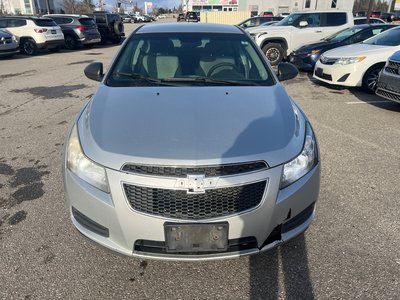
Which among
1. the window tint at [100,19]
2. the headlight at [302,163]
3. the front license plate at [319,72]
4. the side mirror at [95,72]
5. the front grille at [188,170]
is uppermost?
the side mirror at [95,72]

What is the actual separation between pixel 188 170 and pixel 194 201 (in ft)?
0.61

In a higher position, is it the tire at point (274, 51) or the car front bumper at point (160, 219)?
the car front bumper at point (160, 219)

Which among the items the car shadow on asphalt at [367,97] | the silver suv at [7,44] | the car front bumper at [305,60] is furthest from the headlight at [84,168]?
the silver suv at [7,44]

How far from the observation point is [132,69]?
11.0 feet

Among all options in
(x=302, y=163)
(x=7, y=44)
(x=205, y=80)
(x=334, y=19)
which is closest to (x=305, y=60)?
(x=334, y=19)

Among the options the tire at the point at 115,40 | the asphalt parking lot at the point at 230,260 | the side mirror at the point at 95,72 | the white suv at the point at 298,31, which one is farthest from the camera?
the tire at the point at 115,40

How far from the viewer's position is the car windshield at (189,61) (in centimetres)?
319

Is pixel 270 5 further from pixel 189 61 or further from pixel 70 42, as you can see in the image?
pixel 189 61

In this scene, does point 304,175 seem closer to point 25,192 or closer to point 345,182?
point 345,182

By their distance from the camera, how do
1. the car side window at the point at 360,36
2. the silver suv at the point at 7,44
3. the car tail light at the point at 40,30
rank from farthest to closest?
the car tail light at the point at 40,30 < the silver suv at the point at 7,44 < the car side window at the point at 360,36

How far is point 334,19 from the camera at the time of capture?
1198cm

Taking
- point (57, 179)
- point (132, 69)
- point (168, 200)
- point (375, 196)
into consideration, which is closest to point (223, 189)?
point (168, 200)

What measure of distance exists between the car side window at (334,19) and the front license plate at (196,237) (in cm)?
1190

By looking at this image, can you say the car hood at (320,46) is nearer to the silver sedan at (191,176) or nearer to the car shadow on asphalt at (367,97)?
the car shadow on asphalt at (367,97)
